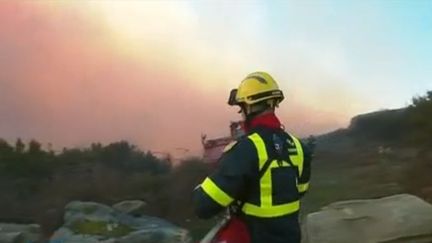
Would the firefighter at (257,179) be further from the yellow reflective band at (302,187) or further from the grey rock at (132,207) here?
the grey rock at (132,207)

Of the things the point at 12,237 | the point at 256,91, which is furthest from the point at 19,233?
the point at 256,91

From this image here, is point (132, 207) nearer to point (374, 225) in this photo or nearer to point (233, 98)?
→ point (374, 225)

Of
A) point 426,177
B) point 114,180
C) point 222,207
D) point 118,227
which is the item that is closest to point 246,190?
point 222,207

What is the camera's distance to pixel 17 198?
1256 inches

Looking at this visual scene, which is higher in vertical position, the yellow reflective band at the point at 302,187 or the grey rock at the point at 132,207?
the grey rock at the point at 132,207

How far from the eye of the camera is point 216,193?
631 cm

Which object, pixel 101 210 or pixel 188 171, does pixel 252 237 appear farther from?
pixel 188 171

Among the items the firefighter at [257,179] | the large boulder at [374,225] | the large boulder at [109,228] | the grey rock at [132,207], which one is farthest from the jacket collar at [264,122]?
the grey rock at [132,207]

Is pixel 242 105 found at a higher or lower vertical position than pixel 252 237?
higher

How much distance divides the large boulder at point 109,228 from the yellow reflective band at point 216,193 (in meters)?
15.2

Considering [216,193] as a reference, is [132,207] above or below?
above

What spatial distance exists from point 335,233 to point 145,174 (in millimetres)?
19873

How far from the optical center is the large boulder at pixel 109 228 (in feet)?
73.4

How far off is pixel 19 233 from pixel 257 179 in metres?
17.7
